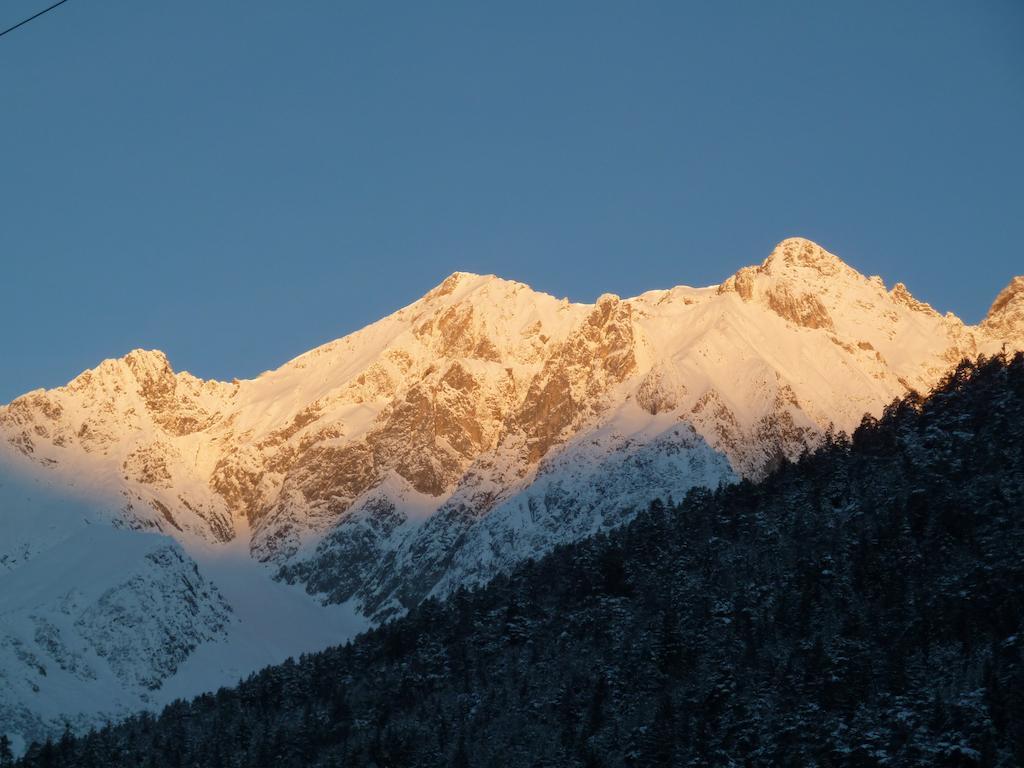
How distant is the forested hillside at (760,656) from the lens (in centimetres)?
13625

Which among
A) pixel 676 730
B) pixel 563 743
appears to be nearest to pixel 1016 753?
pixel 676 730

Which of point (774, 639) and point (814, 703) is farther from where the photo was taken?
point (774, 639)

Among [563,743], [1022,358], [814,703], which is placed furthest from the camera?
[1022,358]

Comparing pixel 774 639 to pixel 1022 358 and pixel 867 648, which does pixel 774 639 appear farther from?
pixel 1022 358

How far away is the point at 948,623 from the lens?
14350 cm

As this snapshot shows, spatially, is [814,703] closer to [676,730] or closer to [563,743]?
[676,730]

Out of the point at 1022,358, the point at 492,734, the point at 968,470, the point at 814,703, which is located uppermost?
the point at 1022,358

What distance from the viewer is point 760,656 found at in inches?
6068

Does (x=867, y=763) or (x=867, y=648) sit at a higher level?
(x=867, y=648)

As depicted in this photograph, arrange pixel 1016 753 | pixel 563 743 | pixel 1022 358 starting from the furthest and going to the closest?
1. pixel 1022 358
2. pixel 563 743
3. pixel 1016 753

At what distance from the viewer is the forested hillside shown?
136 metres

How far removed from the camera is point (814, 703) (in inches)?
5517

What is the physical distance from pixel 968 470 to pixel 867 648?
3412cm

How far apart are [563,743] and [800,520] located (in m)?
41.7
